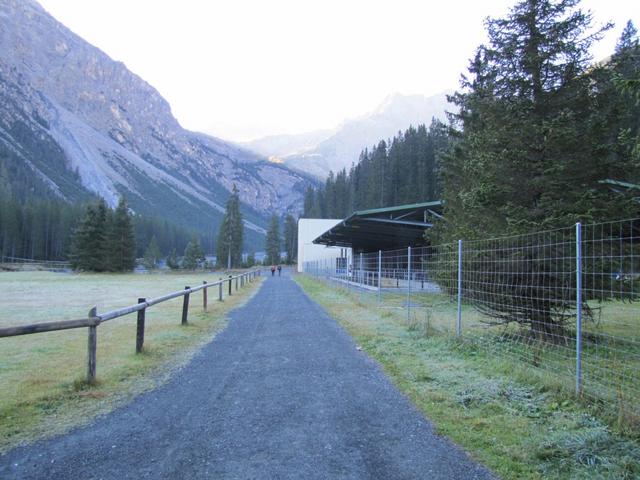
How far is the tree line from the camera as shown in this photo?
62.9m

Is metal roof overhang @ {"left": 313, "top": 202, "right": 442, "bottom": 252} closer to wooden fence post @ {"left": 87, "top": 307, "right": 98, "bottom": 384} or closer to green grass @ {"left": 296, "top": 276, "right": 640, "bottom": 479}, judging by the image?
green grass @ {"left": 296, "top": 276, "right": 640, "bottom": 479}

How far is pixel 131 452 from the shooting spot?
3.47 meters

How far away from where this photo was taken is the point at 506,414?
13.9 ft

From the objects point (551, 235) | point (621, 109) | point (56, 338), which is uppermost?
point (621, 109)

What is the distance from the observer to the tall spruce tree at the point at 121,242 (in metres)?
58.3

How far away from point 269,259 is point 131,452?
95.6 meters

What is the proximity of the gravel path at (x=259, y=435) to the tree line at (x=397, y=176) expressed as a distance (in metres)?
50.3

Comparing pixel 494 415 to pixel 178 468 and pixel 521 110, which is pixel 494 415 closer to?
pixel 178 468

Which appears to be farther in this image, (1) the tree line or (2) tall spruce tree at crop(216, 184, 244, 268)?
(2) tall spruce tree at crop(216, 184, 244, 268)

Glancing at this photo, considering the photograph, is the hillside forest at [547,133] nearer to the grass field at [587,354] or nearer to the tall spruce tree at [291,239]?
the grass field at [587,354]

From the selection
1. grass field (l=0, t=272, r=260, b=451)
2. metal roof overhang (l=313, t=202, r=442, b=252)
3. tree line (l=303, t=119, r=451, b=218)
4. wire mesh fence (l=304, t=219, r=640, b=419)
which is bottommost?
grass field (l=0, t=272, r=260, b=451)

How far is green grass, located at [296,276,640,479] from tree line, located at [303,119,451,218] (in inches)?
1914

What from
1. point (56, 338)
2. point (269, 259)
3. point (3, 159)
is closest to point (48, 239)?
point (269, 259)

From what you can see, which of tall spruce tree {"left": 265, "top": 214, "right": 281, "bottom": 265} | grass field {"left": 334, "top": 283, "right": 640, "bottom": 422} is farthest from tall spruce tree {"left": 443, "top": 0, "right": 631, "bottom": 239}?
tall spruce tree {"left": 265, "top": 214, "right": 281, "bottom": 265}
